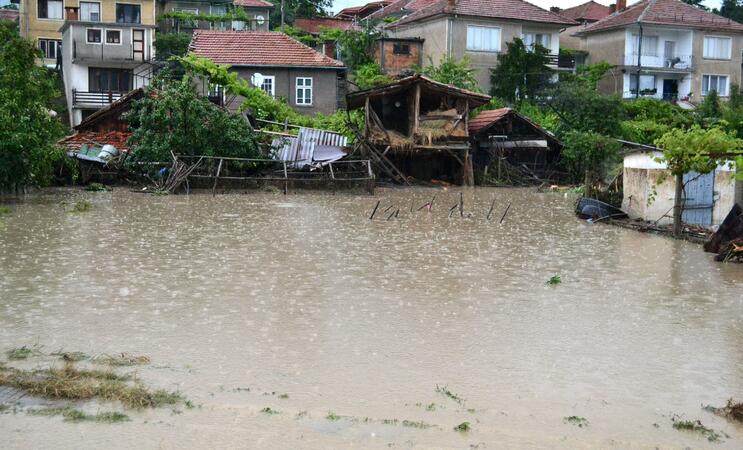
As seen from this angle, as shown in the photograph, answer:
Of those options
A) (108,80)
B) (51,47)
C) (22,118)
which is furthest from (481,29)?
(22,118)

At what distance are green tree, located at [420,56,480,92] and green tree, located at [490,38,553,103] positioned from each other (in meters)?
2.68

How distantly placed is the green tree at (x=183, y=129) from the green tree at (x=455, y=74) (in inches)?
544

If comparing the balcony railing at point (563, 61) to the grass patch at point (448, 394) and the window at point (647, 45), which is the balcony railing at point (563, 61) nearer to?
Result: the window at point (647, 45)

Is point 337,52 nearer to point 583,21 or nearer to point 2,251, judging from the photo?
point 583,21

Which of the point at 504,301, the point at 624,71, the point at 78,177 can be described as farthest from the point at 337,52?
the point at 504,301

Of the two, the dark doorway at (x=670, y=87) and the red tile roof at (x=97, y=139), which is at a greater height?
the dark doorway at (x=670, y=87)

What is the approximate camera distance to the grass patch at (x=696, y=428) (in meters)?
7.48

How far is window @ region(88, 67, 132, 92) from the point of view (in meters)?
48.0

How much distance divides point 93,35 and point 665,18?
3090 centimetres

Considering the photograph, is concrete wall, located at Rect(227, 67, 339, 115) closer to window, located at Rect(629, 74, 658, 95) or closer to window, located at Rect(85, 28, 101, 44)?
window, located at Rect(85, 28, 101, 44)

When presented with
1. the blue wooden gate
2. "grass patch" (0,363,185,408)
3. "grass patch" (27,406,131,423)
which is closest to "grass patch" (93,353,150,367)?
"grass patch" (0,363,185,408)

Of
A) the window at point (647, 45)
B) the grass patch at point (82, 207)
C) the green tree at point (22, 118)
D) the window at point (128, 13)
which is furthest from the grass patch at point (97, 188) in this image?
the window at point (647, 45)

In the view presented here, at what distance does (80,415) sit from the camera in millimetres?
7422

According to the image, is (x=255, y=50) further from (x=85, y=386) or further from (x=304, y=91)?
(x=85, y=386)
